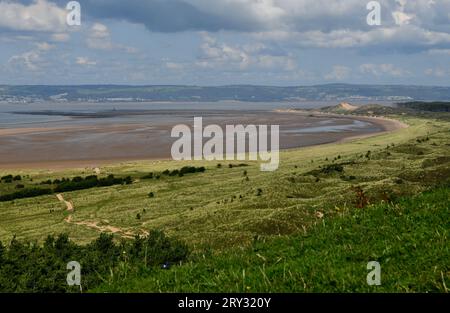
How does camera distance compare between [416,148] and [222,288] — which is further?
[416,148]

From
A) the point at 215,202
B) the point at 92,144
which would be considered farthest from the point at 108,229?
the point at 92,144

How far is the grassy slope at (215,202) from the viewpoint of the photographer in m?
36.0

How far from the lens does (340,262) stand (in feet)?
31.3

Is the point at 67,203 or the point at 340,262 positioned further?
the point at 67,203

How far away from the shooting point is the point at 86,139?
125 m

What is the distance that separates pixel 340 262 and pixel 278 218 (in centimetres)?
2673

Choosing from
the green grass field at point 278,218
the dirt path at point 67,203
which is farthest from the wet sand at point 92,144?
the dirt path at point 67,203

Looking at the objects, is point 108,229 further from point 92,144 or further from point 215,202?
point 92,144

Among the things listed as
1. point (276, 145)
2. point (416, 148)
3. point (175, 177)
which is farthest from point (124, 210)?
point (276, 145)

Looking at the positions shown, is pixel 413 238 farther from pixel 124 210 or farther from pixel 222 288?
pixel 124 210

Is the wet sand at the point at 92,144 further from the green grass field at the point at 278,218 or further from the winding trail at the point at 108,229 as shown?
the winding trail at the point at 108,229

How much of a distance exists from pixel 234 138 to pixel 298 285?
12126cm

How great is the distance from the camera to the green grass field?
29.7 feet

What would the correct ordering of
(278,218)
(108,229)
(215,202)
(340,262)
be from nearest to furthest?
(340,262)
(278,218)
(108,229)
(215,202)
